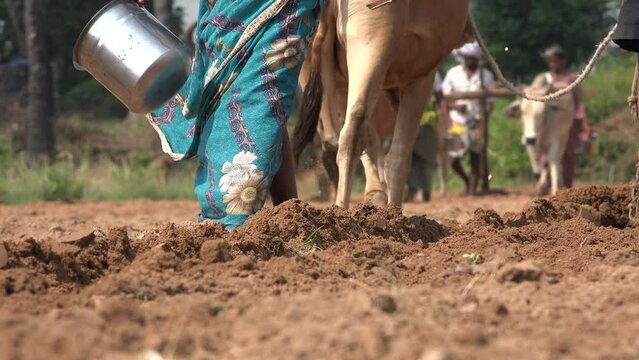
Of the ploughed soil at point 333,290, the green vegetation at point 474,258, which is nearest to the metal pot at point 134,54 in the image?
the ploughed soil at point 333,290

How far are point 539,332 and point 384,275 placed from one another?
1.22 metres

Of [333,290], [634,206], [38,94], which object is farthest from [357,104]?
[38,94]

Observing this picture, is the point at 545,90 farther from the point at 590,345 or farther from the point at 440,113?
the point at 590,345

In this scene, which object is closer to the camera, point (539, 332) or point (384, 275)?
point (539, 332)

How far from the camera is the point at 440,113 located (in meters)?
15.5

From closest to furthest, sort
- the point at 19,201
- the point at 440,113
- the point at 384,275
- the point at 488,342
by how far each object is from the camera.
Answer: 1. the point at 488,342
2. the point at 384,275
3. the point at 19,201
4. the point at 440,113

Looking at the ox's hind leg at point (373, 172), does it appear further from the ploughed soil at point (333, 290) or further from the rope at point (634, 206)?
the rope at point (634, 206)

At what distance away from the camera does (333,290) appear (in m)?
3.87

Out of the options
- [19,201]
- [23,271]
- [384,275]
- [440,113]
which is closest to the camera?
[23,271]

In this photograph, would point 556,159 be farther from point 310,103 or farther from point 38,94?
point 310,103

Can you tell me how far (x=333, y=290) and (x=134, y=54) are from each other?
1817 millimetres

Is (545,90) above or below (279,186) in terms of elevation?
above

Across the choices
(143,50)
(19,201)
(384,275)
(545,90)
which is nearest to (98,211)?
(19,201)

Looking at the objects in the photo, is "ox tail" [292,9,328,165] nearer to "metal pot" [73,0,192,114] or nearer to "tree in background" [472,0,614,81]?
"metal pot" [73,0,192,114]
